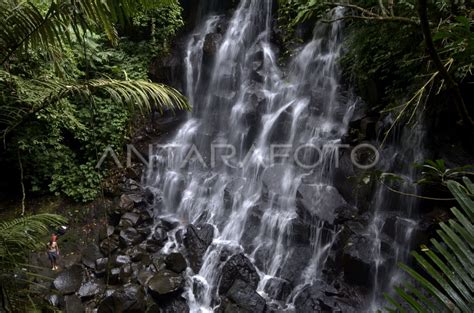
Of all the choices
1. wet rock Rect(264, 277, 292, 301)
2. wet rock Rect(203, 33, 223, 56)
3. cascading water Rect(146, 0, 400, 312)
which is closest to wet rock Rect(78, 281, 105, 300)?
cascading water Rect(146, 0, 400, 312)

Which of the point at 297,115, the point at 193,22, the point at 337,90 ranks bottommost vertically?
the point at 297,115

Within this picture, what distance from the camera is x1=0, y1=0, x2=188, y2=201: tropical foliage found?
6.44 feet

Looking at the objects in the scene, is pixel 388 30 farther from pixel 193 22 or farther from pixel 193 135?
pixel 193 22

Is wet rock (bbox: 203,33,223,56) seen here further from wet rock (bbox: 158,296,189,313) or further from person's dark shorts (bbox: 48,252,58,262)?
wet rock (bbox: 158,296,189,313)

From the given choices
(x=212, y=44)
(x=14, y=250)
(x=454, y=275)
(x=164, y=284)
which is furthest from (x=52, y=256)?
(x=454, y=275)

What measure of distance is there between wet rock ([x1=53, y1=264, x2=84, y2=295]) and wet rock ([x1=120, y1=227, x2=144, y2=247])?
3.49 feet

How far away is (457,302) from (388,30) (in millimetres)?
5694

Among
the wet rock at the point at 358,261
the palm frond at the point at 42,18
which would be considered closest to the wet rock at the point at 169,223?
the wet rock at the point at 358,261

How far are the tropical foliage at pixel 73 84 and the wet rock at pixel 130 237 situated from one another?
4.95 feet

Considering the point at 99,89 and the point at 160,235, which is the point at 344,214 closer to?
the point at 160,235

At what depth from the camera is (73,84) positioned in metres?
→ 2.16

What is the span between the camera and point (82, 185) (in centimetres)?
911

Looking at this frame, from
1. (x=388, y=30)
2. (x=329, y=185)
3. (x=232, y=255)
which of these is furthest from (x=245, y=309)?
(x=388, y=30)

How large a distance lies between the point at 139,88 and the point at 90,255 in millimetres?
6831
